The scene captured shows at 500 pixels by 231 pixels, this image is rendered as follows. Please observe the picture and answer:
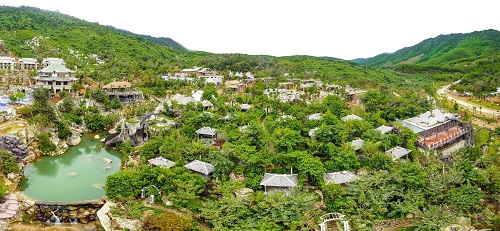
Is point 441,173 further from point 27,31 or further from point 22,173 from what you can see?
point 27,31

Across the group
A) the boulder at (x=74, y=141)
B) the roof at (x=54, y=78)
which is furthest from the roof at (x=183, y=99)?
the roof at (x=54, y=78)

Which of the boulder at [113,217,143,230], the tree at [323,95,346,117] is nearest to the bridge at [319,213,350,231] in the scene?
the boulder at [113,217,143,230]

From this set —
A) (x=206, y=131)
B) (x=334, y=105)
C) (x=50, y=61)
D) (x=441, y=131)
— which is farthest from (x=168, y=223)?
(x=50, y=61)

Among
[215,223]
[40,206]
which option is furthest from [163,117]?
[215,223]

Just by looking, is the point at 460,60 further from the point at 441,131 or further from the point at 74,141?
the point at 74,141

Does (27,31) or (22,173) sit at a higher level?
(27,31)

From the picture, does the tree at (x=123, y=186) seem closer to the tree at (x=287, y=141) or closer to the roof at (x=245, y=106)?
the tree at (x=287, y=141)
